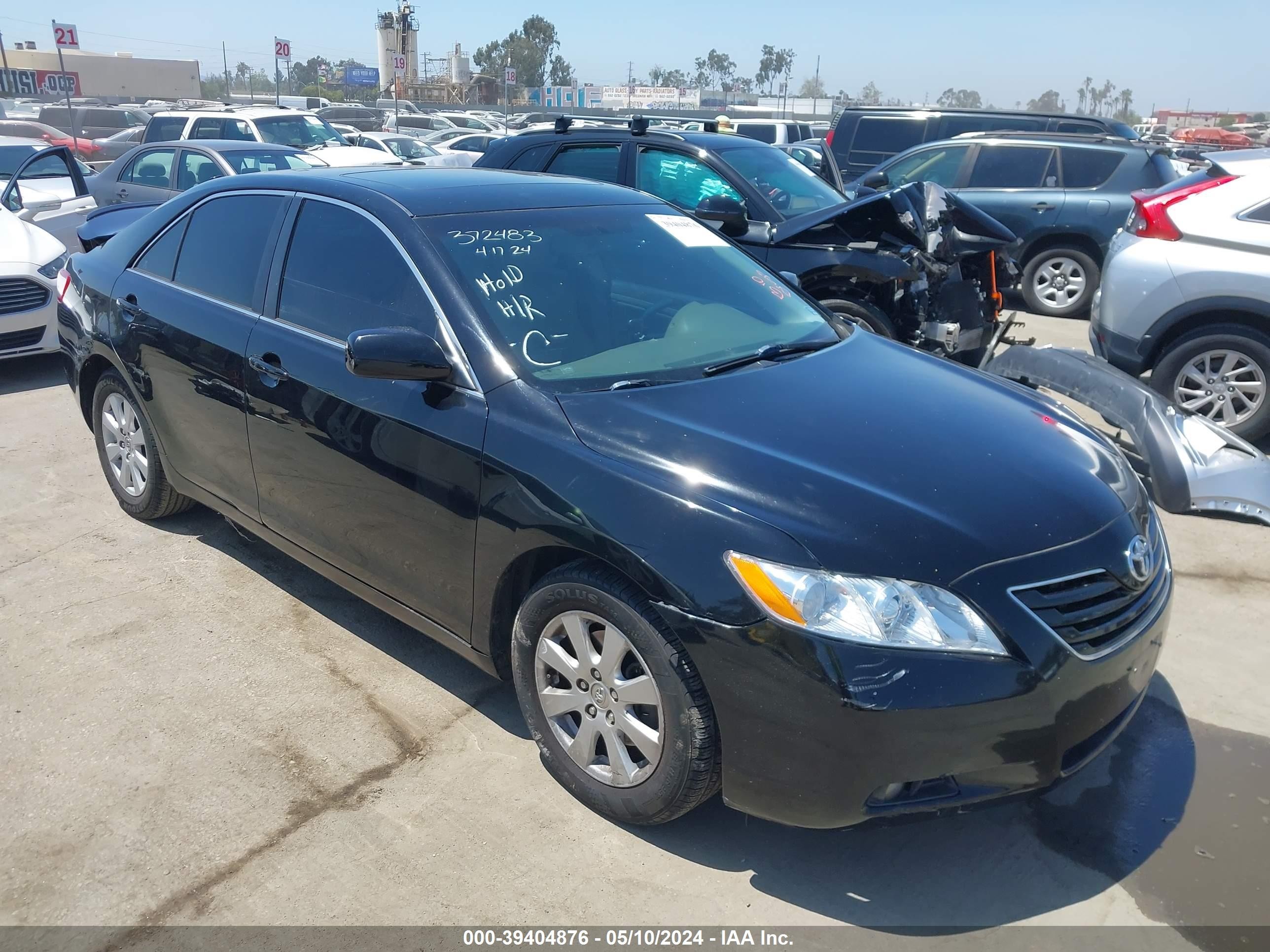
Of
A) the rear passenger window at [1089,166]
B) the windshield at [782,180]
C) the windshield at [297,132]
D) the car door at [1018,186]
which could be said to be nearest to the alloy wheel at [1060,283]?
the car door at [1018,186]

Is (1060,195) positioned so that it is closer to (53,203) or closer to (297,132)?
(53,203)

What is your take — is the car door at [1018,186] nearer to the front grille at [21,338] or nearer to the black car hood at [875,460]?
the black car hood at [875,460]

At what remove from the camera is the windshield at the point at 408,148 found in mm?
20609

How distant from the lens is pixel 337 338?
347 cm

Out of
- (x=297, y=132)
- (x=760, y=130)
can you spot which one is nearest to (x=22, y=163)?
(x=297, y=132)

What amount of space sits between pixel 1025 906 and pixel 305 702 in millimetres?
2347

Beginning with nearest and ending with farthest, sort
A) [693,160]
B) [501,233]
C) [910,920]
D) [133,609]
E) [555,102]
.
Result: [910,920], [501,233], [133,609], [693,160], [555,102]

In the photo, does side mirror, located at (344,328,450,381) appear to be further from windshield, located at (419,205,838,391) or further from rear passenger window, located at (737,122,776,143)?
rear passenger window, located at (737,122,776,143)

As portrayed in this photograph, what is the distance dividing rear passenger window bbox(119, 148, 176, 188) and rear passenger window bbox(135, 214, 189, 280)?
22.8 feet

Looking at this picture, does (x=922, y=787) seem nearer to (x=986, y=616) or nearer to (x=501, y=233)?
(x=986, y=616)

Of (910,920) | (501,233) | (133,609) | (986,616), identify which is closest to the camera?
(986,616)

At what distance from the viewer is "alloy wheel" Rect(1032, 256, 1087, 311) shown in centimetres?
999

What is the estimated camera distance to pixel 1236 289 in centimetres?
595

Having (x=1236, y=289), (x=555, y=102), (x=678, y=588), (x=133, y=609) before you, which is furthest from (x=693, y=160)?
(x=555, y=102)
